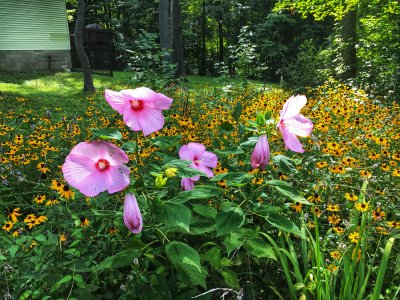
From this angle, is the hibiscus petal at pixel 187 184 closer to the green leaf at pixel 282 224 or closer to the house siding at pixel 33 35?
the green leaf at pixel 282 224

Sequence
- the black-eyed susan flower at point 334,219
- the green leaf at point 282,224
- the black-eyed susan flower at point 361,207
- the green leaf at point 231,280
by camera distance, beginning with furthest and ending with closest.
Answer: the black-eyed susan flower at point 334,219 → the black-eyed susan flower at point 361,207 → the green leaf at point 231,280 → the green leaf at point 282,224

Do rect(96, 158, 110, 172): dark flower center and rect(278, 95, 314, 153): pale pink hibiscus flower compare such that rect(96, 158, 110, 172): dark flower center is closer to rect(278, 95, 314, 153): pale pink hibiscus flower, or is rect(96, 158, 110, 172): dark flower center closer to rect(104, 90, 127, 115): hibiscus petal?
rect(104, 90, 127, 115): hibiscus petal

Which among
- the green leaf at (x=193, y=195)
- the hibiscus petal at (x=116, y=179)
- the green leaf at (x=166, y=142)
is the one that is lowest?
the green leaf at (x=193, y=195)

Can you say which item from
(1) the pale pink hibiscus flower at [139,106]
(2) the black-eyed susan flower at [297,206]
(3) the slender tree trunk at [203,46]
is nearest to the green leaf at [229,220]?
(1) the pale pink hibiscus flower at [139,106]

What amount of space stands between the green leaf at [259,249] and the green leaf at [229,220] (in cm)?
17

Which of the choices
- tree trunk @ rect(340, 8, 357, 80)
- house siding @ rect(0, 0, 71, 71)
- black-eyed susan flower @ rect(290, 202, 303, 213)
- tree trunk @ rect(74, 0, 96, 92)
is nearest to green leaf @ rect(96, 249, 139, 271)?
black-eyed susan flower @ rect(290, 202, 303, 213)

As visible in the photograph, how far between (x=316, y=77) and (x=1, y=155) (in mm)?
8791

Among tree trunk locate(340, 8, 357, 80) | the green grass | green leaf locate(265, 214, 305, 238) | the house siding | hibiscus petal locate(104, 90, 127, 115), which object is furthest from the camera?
the house siding

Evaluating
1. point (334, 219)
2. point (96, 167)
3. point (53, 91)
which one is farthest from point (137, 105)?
point (53, 91)

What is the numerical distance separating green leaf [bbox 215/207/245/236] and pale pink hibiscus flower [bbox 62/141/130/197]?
1.17 feet

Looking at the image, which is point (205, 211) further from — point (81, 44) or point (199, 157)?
point (81, 44)

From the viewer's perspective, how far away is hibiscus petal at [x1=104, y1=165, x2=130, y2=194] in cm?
119

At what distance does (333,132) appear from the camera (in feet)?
12.6

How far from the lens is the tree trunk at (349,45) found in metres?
10.8
